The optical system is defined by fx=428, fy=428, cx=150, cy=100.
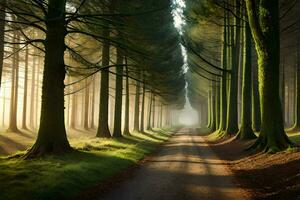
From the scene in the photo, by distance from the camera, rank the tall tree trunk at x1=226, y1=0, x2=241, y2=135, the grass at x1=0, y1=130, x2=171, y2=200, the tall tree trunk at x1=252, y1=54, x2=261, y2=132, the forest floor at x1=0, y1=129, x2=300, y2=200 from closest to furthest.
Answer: the grass at x1=0, y1=130, x2=171, y2=200 → the forest floor at x1=0, y1=129, x2=300, y2=200 → the tall tree trunk at x1=252, y1=54, x2=261, y2=132 → the tall tree trunk at x1=226, y1=0, x2=241, y2=135

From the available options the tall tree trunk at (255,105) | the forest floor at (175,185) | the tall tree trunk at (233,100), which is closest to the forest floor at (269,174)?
the forest floor at (175,185)

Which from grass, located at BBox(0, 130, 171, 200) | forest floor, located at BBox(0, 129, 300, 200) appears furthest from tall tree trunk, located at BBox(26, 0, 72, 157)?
forest floor, located at BBox(0, 129, 300, 200)

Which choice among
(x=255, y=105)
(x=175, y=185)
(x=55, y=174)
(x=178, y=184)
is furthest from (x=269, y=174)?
(x=255, y=105)

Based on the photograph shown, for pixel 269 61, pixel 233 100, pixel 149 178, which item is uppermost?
pixel 269 61

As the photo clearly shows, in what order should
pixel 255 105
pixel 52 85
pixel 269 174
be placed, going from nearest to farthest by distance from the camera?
pixel 269 174 < pixel 52 85 < pixel 255 105

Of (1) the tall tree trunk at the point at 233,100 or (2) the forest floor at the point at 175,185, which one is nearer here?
(2) the forest floor at the point at 175,185

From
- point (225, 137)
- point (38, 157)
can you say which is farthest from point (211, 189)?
point (225, 137)

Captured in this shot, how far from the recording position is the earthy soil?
A: 379 inches

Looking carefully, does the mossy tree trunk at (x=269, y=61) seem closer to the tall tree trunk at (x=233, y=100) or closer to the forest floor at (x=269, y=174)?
the forest floor at (x=269, y=174)

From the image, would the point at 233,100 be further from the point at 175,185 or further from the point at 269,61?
the point at 175,185

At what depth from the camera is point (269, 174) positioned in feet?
41.0

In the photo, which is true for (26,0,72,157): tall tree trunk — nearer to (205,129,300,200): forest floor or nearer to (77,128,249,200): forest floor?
(77,128,249,200): forest floor

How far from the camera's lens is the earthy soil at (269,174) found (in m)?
9.62

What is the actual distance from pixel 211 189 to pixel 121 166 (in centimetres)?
504
